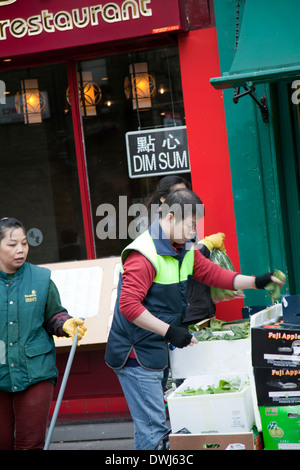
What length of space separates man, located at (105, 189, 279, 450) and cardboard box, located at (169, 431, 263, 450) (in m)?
0.54

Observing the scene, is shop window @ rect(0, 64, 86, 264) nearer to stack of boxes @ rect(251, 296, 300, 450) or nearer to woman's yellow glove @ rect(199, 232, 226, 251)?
woman's yellow glove @ rect(199, 232, 226, 251)

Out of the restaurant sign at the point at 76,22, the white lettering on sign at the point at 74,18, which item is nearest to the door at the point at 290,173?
the restaurant sign at the point at 76,22

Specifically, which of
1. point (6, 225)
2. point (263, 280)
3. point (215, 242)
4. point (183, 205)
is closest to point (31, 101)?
point (215, 242)

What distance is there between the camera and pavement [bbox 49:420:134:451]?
6.22 meters

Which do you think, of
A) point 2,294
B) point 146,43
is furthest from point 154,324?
point 146,43

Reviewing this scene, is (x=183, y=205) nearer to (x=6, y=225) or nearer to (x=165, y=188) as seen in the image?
(x=6, y=225)

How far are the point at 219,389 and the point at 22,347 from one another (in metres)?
1.40

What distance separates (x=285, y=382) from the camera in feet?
12.4

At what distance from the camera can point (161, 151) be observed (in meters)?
6.96

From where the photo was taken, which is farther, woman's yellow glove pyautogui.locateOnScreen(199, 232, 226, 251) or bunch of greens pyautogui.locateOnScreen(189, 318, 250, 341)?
woman's yellow glove pyautogui.locateOnScreen(199, 232, 226, 251)

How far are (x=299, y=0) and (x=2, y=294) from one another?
3.46m

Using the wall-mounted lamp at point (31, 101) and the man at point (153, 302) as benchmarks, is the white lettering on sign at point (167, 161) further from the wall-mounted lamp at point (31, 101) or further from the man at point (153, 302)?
the man at point (153, 302)

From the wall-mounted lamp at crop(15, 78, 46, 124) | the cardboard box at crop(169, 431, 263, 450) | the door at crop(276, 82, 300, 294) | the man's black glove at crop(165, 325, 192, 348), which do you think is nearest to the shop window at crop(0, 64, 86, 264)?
the wall-mounted lamp at crop(15, 78, 46, 124)

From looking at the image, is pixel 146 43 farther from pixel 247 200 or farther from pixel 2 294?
pixel 2 294
